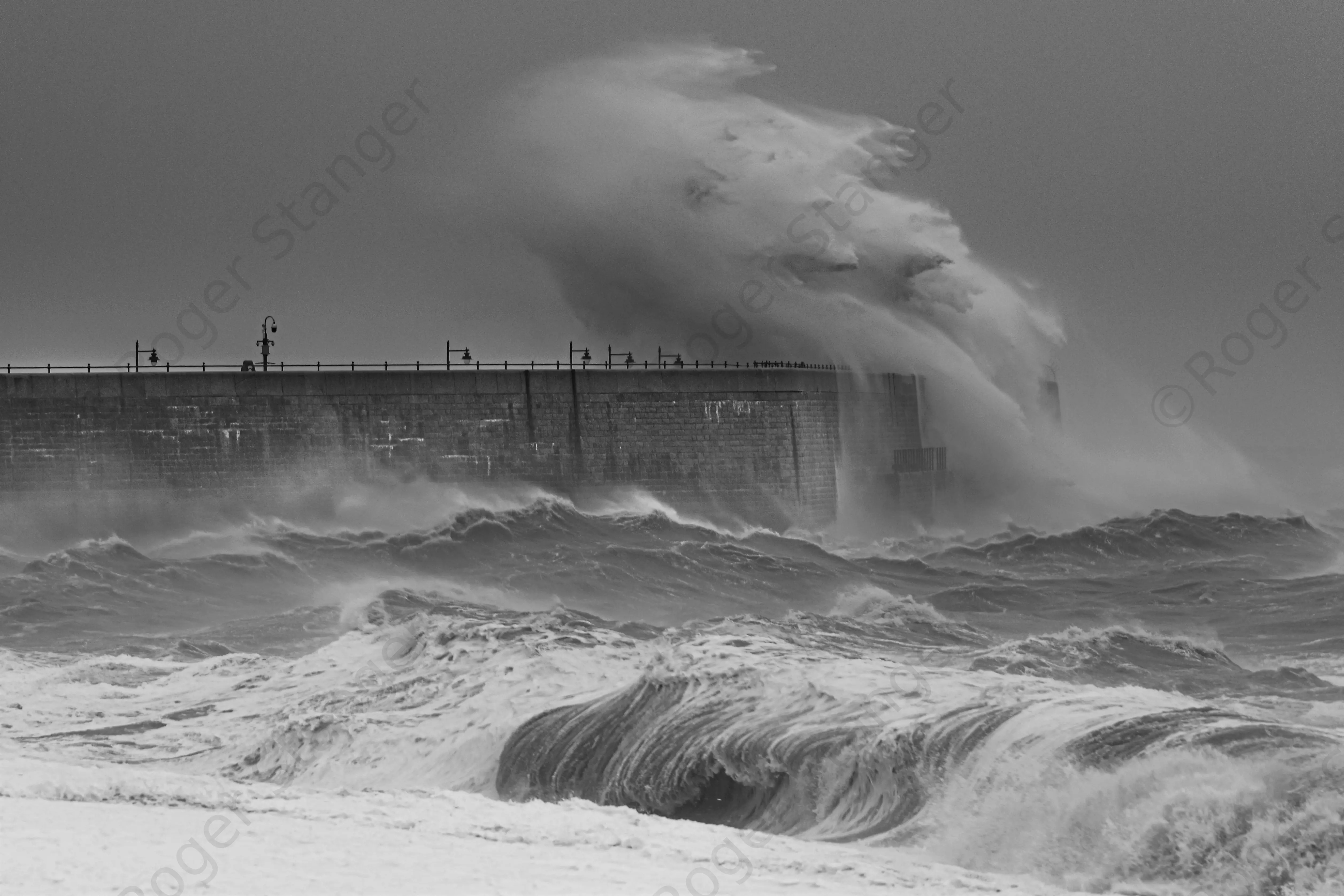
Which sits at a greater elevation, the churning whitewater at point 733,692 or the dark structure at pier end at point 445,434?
the dark structure at pier end at point 445,434

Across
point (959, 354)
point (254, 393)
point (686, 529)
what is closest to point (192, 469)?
point (254, 393)

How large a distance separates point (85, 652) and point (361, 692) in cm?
565

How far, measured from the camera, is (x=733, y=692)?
29.2ft

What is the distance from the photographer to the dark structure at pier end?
76.9 feet

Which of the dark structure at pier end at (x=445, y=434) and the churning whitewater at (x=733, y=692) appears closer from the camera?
the churning whitewater at (x=733, y=692)

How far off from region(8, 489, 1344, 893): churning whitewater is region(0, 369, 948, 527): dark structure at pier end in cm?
162

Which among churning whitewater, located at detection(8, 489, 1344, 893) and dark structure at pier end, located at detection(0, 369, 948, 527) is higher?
dark structure at pier end, located at detection(0, 369, 948, 527)

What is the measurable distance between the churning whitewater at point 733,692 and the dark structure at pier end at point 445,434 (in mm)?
1617

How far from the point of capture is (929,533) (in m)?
30.9

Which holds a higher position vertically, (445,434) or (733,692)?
(445,434)

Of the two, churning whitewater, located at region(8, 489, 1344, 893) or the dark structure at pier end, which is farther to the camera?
the dark structure at pier end

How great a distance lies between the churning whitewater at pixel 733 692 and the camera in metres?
6.44

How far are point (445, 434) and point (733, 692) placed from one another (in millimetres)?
16768

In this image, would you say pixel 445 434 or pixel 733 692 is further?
pixel 445 434
